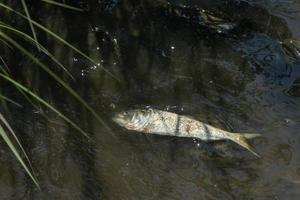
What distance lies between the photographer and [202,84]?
5.39m

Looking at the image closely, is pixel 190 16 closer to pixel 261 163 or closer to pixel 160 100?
pixel 160 100

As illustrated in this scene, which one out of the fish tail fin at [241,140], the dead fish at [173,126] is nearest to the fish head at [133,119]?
the dead fish at [173,126]

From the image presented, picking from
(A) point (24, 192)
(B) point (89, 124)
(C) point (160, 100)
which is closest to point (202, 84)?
(C) point (160, 100)

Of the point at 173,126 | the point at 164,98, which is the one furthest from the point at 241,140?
the point at 164,98

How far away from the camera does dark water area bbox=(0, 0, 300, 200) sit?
441 centimetres

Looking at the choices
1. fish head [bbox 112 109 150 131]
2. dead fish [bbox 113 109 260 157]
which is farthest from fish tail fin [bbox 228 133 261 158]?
fish head [bbox 112 109 150 131]

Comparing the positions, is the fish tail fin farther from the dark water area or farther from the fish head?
the fish head

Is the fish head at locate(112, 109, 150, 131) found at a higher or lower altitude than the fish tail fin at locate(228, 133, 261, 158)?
higher

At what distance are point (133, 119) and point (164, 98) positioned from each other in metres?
0.53

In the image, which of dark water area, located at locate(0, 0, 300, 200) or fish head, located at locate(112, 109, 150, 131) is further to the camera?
fish head, located at locate(112, 109, 150, 131)

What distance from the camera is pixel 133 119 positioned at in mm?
4781

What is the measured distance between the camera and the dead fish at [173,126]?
477 centimetres

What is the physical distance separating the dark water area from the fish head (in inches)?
2.8

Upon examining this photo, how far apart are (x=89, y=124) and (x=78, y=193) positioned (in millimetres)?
753
